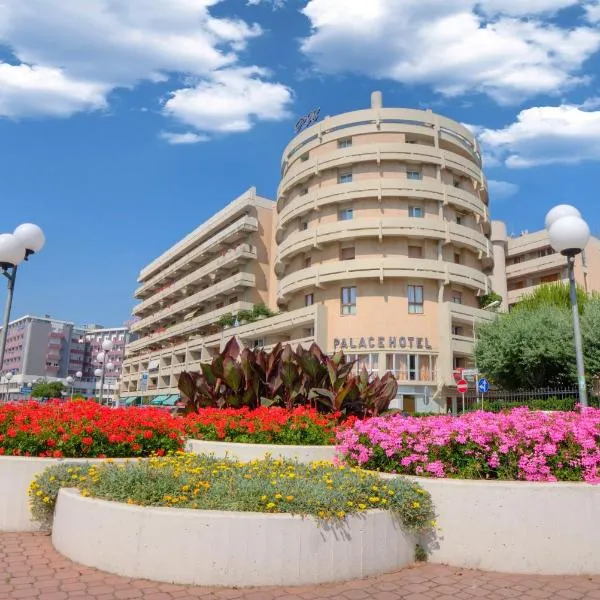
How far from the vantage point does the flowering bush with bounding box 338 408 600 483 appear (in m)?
5.80

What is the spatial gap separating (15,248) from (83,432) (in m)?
5.17

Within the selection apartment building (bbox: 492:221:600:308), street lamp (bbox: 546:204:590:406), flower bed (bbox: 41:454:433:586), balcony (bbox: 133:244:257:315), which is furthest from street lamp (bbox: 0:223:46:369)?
apartment building (bbox: 492:221:600:308)

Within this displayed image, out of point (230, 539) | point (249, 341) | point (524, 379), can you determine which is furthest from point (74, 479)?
point (249, 341)

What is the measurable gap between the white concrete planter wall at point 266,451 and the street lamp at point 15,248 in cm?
528

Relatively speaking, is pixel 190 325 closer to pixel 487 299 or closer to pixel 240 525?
pixel 487 299

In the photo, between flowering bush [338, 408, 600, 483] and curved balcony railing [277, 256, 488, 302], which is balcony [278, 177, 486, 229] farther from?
flowering bush [338, 408, 600, 483]

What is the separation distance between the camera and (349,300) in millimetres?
38250

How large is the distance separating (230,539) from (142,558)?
85 cm

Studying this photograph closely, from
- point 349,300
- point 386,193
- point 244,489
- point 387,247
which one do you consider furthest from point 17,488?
point 386,193

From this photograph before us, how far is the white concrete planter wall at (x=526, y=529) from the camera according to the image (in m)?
5.24

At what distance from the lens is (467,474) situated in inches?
237

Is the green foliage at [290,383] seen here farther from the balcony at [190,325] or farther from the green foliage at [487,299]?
the balcony at [190,325]

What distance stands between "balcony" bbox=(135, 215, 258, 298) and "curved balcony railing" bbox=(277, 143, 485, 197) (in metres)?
10.5

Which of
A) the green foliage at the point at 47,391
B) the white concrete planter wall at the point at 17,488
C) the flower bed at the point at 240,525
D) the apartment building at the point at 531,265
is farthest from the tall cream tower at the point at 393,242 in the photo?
the green foliage at the point at 47,391
